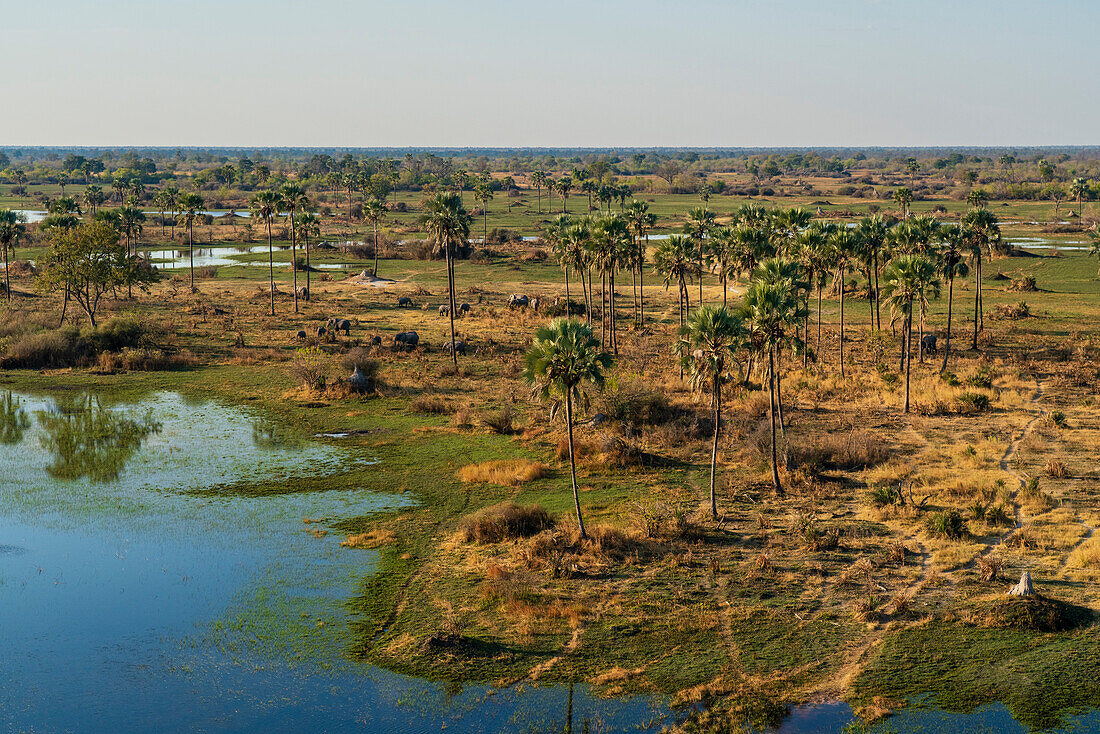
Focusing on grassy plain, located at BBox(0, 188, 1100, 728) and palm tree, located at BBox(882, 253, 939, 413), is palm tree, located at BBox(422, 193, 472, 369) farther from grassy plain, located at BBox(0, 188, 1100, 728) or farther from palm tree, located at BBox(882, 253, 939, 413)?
palm tree, located at BBox(882, 253, 939, 413)

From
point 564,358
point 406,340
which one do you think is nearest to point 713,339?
point 564,358

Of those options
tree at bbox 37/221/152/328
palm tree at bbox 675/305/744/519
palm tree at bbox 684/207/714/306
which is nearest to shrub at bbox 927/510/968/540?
palm tree at bbox 675/305/744/519

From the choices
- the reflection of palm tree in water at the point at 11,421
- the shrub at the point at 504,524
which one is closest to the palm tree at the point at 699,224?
the shrub at the point at 504,524

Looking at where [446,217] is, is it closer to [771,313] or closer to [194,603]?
[771,313]

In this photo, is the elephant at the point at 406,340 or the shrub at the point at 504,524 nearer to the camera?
the shrub at the point at 504,524

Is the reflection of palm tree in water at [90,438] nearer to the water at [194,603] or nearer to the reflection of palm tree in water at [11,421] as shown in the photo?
the water at [194,603]

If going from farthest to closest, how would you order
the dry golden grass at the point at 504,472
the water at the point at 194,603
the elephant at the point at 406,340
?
the elephant at the point at 406,340 < the dry golden grass at the point at 504,472 < the water at the point at 194,603
